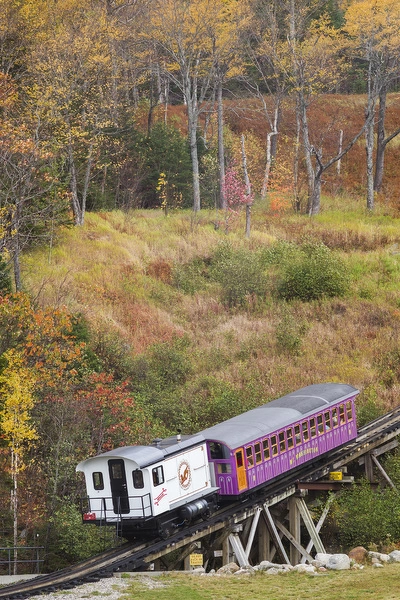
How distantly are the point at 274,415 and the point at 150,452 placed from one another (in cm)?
648

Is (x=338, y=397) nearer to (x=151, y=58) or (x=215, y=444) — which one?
(x=215, y=444)

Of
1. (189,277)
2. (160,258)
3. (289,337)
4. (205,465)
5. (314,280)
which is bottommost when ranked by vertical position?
(205,465)

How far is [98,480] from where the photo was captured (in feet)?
89.9

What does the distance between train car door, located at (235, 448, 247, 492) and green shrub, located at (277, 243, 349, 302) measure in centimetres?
2396

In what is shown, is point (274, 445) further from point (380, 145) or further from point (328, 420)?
point (380, 145)

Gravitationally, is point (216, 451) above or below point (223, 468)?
above

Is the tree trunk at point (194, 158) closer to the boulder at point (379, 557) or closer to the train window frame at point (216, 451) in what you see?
the train window frame at point (216, 451)

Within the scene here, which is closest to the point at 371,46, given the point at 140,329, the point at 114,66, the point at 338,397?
the point at 114,66

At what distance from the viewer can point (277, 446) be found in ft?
102

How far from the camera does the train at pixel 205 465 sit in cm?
2669

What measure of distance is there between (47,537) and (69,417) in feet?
15.7

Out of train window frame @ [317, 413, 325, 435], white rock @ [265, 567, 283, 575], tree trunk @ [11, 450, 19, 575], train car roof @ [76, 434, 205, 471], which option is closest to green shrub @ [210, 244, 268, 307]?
train window frame @ [317, 413, 325, 435]

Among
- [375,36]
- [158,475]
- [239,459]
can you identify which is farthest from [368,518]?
[375,36]

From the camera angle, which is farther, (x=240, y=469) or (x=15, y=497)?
(x=15, y=497)
